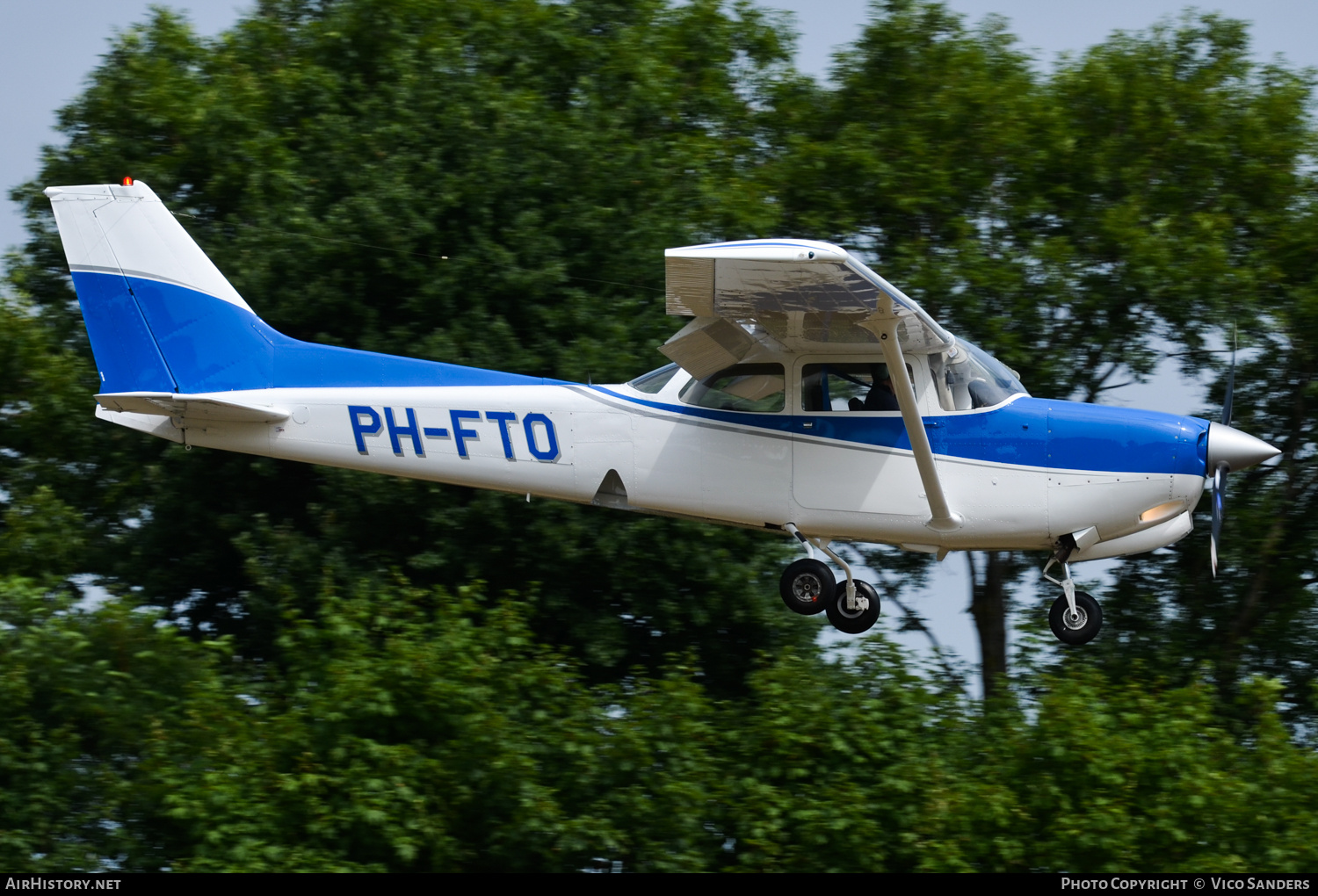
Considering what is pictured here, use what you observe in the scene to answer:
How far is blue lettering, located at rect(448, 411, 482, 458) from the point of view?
45.9ft

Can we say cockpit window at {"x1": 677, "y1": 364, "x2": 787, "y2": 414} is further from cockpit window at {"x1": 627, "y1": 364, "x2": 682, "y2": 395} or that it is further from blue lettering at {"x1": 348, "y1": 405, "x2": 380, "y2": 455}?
blue lettering at {"x1": 348, "y1": 405, "x2": 380, "y2": 455}

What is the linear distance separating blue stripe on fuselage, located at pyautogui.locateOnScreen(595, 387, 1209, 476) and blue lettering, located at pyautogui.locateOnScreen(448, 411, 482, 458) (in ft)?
7.43

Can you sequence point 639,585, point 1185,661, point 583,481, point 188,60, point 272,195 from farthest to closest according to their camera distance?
point 188,60 < point 272,195 < point 1185,661 < point 639,585 < point 583,481

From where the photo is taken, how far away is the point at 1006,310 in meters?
20.7

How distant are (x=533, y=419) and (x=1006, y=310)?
28.3 feet

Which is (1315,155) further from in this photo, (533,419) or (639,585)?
(533,419)

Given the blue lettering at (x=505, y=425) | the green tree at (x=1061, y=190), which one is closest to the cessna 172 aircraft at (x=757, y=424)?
the blue lettering at (x=505, y=425)

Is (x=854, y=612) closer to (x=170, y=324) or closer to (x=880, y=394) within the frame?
(x=880, y=394)

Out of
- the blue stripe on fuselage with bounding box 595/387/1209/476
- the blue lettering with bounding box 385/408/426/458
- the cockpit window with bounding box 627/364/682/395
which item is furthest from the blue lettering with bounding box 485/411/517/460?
the blue stripe on fuselage with bounding box 595/387/1209/476

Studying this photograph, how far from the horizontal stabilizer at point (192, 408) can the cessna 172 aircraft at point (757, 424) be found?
22 mm

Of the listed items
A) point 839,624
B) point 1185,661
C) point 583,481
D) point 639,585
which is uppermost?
point 583,481

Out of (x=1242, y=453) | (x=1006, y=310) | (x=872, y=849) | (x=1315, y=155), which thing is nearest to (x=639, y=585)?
(x=872, y=849)

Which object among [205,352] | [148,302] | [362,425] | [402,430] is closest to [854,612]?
[402,430]

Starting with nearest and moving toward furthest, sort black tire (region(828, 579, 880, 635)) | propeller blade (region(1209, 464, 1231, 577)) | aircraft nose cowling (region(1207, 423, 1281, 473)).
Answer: aircraft nose cowling (region(1207, 423, 1281, 473)) → propeller blade (region(1209, 464, 1231, 577)) → black tire (region(828, 579, 880, 635))
